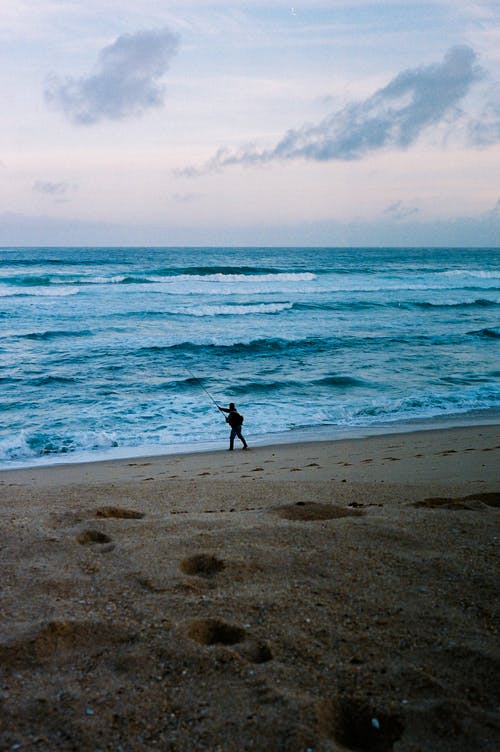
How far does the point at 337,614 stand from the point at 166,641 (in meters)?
0.92

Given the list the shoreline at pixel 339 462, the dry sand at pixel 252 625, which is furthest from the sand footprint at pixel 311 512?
the shoreline at pixel 339 462

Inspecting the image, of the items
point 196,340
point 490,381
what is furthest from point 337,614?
point 196,340

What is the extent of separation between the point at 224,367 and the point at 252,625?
15.6 m

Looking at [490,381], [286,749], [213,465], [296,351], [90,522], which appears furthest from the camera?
[296,351]

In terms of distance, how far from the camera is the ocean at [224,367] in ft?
39.4

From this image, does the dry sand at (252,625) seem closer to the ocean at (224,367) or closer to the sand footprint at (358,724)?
the sand footprint at (358,724)

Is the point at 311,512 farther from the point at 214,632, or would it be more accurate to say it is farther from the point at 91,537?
the point at 214,632

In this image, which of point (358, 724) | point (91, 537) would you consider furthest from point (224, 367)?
point (358, 724)

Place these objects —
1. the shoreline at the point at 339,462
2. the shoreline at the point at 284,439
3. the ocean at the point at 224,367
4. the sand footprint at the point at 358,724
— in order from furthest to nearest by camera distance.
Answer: the ocean at the point at 224,367 < the shoreline at the point at 284,439 < the shoreline at the point at 339,462 < the sand footprint at the point at 358,724

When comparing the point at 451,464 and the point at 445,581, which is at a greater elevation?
the point at 445,581

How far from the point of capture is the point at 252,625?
3.05 m

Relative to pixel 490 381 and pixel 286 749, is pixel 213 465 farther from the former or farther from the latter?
pixel 490 381

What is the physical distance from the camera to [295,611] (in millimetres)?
3164

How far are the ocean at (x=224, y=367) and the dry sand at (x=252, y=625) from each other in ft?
21.0
